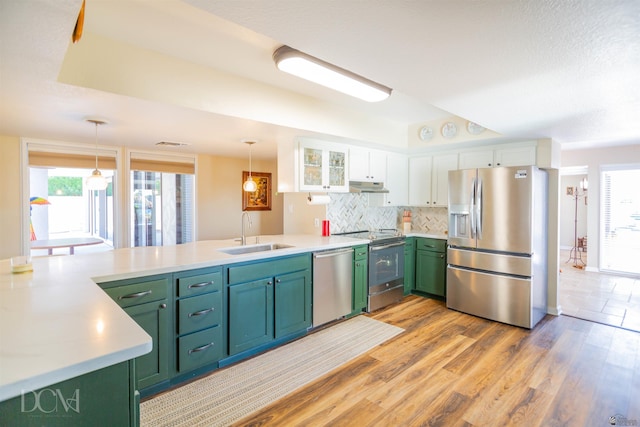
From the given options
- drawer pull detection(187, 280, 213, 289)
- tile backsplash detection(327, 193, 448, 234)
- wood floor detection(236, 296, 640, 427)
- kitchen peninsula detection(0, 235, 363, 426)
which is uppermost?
tile backsplash detection(327, 193, 448, 234)

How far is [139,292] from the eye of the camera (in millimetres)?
2127

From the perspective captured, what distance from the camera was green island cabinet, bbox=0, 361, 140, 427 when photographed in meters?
0.87

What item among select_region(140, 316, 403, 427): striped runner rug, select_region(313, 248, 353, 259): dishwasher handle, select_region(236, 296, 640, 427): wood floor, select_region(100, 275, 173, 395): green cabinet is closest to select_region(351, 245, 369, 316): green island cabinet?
select_region(313, 248, 353, 259): dishwasher handle

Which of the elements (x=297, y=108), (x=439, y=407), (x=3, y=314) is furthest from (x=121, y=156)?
(x=439, y=407)

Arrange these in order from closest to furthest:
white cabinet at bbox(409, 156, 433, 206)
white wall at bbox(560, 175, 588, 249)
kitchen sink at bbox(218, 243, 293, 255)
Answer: kitchen sink at bbox(218, 243, 293, 255) < white cabinet at bbox(409, 156, 433, 206) < white wall at bbox(560, 175, 588, 249)

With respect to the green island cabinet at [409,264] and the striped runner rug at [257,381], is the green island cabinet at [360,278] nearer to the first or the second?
the striped runner rug at [257,381]

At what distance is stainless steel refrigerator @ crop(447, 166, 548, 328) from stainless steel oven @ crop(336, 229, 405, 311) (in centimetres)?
67

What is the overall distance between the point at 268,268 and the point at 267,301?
31 cm

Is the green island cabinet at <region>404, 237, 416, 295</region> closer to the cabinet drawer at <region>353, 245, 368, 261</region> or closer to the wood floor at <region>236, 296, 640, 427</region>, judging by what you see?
the cabinet drawer at <region>353, 245, 368, 261</region>

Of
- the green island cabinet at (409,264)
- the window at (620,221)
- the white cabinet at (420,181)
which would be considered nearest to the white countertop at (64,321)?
the green island cabinet at (409,264)

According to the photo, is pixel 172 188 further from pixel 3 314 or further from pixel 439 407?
pixel 439 407

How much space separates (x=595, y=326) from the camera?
11.5 feet

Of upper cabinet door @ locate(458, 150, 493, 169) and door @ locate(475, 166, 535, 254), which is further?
upper cabinet door @ locate(458, 150, 493, 169)

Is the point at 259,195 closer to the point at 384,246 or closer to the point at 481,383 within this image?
the point at 384,246
